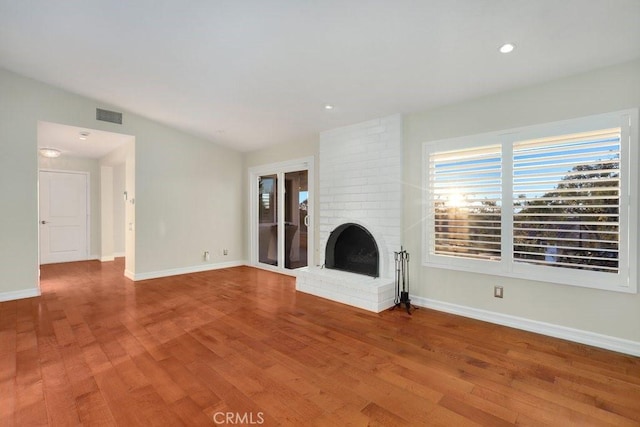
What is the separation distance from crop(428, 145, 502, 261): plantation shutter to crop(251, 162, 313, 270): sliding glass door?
85.2 inches

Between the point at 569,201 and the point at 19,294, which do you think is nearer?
the point at 569,201

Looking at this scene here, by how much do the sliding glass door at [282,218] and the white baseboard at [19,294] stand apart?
10.9 feet

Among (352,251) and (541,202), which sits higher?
(541,202)

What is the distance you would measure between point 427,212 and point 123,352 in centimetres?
336

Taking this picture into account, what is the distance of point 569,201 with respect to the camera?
2.72m

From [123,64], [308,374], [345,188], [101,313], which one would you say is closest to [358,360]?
[308,374]

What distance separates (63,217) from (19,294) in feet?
11.1

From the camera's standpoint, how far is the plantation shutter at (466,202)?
317cm

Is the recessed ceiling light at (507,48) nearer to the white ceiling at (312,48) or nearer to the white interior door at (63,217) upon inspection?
the white ceiling at (312,48)

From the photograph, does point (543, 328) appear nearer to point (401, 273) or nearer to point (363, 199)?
point (401, 273)

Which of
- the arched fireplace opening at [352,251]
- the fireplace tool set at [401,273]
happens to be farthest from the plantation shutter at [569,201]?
the arched fireplace opening at [352,251]

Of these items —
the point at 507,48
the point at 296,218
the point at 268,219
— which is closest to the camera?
the point at 507,48

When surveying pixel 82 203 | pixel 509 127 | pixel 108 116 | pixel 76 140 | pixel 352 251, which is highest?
pixel 108 116

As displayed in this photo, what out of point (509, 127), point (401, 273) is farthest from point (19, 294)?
point (509, 127)
